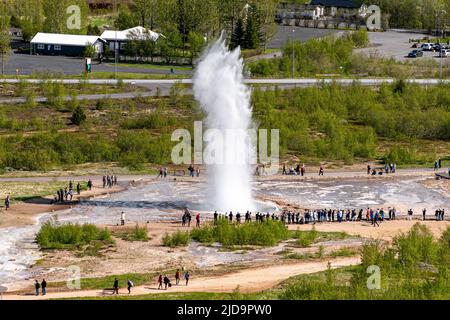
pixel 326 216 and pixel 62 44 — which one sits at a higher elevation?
pixel 62 44

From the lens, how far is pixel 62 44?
12962 cm

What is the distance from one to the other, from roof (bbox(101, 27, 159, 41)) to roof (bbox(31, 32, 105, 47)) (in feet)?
7.89

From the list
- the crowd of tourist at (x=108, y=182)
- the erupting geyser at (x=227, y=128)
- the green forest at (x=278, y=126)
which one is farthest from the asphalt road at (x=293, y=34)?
the erupting geyser at (x=227, y=128)

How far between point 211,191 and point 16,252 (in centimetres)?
1810

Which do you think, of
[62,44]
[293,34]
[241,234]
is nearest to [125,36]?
[62,44]

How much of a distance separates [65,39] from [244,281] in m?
88.1

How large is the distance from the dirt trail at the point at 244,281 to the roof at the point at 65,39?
8284 cm

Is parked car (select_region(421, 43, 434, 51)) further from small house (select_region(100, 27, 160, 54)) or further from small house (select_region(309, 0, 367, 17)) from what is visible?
small house (select_region(100, 27, 160, 54))

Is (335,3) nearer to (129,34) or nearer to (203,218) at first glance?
(129,34)

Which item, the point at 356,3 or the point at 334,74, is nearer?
the point at 334,74

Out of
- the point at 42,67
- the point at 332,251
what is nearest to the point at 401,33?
the point at 42,67

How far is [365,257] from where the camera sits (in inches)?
1916

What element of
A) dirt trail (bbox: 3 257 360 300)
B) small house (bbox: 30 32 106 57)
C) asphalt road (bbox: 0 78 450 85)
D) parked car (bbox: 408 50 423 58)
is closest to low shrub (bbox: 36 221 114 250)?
dirt trail (bbox: 3 257 360 300)
